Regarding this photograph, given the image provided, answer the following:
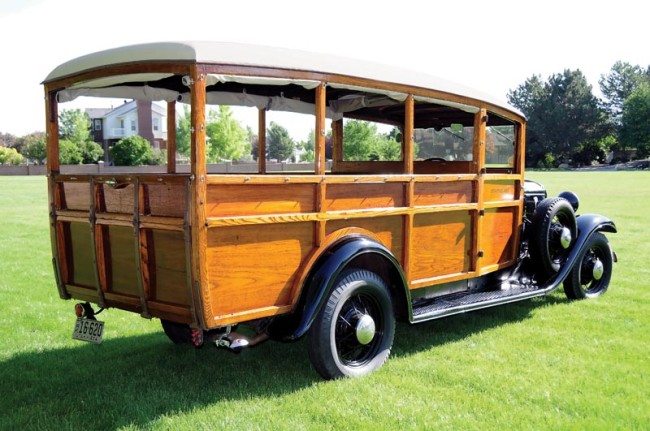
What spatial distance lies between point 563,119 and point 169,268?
243ft

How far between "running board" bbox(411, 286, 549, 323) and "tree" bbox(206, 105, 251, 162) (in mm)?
2337

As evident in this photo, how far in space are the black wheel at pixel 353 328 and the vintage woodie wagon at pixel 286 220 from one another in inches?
0.4

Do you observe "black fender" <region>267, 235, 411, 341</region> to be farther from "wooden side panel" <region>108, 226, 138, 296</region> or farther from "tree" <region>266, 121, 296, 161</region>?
"tree" <region>266, 121, 296, 161</region>

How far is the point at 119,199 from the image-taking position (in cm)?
446

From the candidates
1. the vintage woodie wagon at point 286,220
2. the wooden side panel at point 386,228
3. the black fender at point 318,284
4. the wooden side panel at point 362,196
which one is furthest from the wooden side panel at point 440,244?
the black fender at point 318,284

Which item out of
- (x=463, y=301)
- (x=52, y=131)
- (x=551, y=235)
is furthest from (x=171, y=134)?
(x=551, y=235)

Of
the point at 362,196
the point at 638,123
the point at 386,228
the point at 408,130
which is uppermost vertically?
the point at 638,123

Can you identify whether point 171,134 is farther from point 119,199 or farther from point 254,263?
point 254,263

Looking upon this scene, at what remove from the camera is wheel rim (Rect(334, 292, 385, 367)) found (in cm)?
479

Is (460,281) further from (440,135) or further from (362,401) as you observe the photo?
(362,401)

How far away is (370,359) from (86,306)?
2.23 metres

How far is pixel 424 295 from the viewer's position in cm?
577

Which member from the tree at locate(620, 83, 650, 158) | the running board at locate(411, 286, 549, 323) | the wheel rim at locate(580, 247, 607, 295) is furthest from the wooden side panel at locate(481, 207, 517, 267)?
the tree at locate(620, 83, 650, 158)

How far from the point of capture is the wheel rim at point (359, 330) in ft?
15.7
